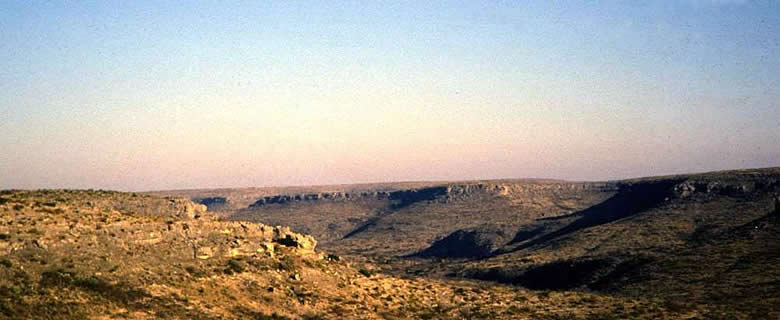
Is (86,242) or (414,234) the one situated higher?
(86,242)

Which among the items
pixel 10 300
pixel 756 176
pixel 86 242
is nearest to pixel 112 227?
pixel 86 242

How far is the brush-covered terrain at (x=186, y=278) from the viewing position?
109ft

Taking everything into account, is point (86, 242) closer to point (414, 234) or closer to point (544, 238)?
point (544, 238)

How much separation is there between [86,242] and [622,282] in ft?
201

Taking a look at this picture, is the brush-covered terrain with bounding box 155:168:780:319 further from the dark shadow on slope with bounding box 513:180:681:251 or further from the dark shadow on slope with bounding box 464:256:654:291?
the dark shadow on slope with bounding box 513:180:681:251

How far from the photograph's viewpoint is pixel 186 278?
39.9 meters

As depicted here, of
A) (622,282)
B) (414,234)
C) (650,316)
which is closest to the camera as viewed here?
(650,316)

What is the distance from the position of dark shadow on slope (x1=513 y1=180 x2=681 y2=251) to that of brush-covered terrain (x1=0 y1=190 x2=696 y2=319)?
87014 millimetres

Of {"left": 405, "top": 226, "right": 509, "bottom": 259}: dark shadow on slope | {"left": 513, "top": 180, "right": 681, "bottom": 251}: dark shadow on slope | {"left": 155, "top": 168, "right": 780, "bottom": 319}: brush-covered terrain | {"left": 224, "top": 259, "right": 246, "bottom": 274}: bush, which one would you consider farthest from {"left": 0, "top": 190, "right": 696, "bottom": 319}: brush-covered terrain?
{"left": 405, "top": 226, "right": 509, "bottom": 259}: dark shadow on slope

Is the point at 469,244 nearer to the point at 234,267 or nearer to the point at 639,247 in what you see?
the point at 639,247

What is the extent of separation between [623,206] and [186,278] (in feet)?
457

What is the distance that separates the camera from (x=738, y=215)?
11294 cm

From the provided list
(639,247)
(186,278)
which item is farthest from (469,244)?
(186,278)

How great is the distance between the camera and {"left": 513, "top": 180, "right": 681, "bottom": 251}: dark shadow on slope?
474ft
